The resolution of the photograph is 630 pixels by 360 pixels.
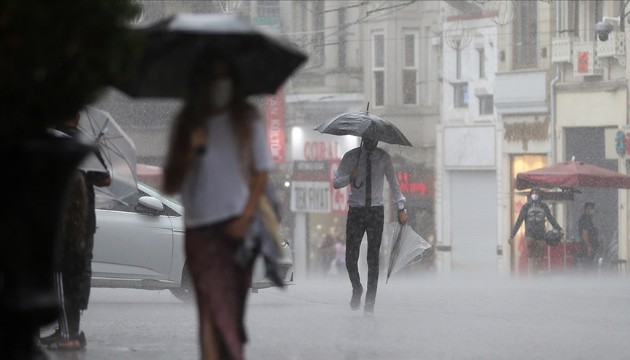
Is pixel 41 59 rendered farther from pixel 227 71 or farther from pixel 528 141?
pixel 528 141

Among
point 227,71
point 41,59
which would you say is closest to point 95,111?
point 227,71

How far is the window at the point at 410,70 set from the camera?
5791 centimetres

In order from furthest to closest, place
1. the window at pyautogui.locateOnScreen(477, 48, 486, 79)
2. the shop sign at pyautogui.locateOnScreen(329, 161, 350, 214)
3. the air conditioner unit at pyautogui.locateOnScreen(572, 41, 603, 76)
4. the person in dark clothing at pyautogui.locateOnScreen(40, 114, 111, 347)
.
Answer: the shop sign at pyautogui.locateOnScreen(329, 161, 350, 214), the window at pyautogui.locateOnScreen(477, 48, 486, 79), the air conditioner unit at pyautogui.locateOnScreen(572, 41, 603, 76), the person in dark clothing at pyautogui.locateOnScreen(40, 114, 111, 347)

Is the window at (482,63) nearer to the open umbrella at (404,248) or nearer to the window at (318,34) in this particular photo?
the window at (318,34)

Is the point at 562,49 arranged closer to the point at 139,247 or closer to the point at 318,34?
the point at 318,34

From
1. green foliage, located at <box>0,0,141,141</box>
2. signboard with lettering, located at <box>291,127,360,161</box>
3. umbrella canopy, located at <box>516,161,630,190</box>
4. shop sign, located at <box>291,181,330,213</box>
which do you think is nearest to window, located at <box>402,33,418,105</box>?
signboard with lettering, located at <box>291,127,360,161</box>

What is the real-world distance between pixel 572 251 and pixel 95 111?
1112 inches

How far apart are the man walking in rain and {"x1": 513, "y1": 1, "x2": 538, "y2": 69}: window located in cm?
3575

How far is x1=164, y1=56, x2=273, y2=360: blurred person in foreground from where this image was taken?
7281 mm

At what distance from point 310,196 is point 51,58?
53102 millimetres

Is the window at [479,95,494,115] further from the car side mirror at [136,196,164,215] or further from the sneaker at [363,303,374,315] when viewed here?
the sneaker at [363,303,374,315]

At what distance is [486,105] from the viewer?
53344 millimetres

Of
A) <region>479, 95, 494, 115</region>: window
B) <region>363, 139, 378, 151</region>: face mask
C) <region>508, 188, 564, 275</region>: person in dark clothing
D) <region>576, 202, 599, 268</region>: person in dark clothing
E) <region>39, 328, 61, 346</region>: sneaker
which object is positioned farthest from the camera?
<region>479, 95, 494, 115</region>: window

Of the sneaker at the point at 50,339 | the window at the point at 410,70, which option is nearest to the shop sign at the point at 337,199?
the window at the point at 410,70
